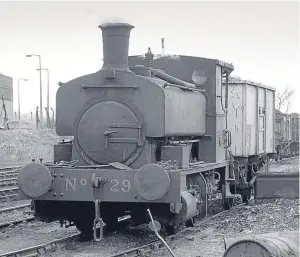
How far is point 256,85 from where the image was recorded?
1480 cm

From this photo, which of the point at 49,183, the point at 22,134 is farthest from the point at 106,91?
the point at 22,134

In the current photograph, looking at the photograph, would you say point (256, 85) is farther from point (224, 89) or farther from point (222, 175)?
point (222, 175)

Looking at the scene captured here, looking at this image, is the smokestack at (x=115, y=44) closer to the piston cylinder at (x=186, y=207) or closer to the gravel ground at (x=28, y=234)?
the piston cylinder at (x=186, y=207)

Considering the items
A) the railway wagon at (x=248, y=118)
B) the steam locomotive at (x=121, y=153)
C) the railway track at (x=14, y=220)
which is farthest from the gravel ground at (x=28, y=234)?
the railway wagon at (x=248, y=118)

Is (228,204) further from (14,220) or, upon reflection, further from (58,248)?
(58,248)

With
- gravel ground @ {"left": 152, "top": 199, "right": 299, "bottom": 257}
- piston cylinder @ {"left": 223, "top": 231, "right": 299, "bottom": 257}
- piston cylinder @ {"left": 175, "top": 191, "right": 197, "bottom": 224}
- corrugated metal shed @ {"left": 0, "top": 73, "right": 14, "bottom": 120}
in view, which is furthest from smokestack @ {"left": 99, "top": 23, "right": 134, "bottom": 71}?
corrugated metal shed @ {"left": 0, "top": 73, "right": 14, "bottom": 120}

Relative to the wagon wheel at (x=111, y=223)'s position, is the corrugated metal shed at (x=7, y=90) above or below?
above

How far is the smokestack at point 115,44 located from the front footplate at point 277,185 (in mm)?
5224

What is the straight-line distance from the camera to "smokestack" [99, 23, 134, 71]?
9195 millimetres

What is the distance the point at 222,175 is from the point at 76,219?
3.62 metres

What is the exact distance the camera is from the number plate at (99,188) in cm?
863

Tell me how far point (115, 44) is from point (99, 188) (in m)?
2.30

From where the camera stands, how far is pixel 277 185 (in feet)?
43.3

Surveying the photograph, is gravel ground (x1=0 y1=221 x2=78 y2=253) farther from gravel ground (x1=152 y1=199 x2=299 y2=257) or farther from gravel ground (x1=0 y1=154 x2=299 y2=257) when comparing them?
gravel ground (x1=152 y1=199 x2=299 y2=257)
